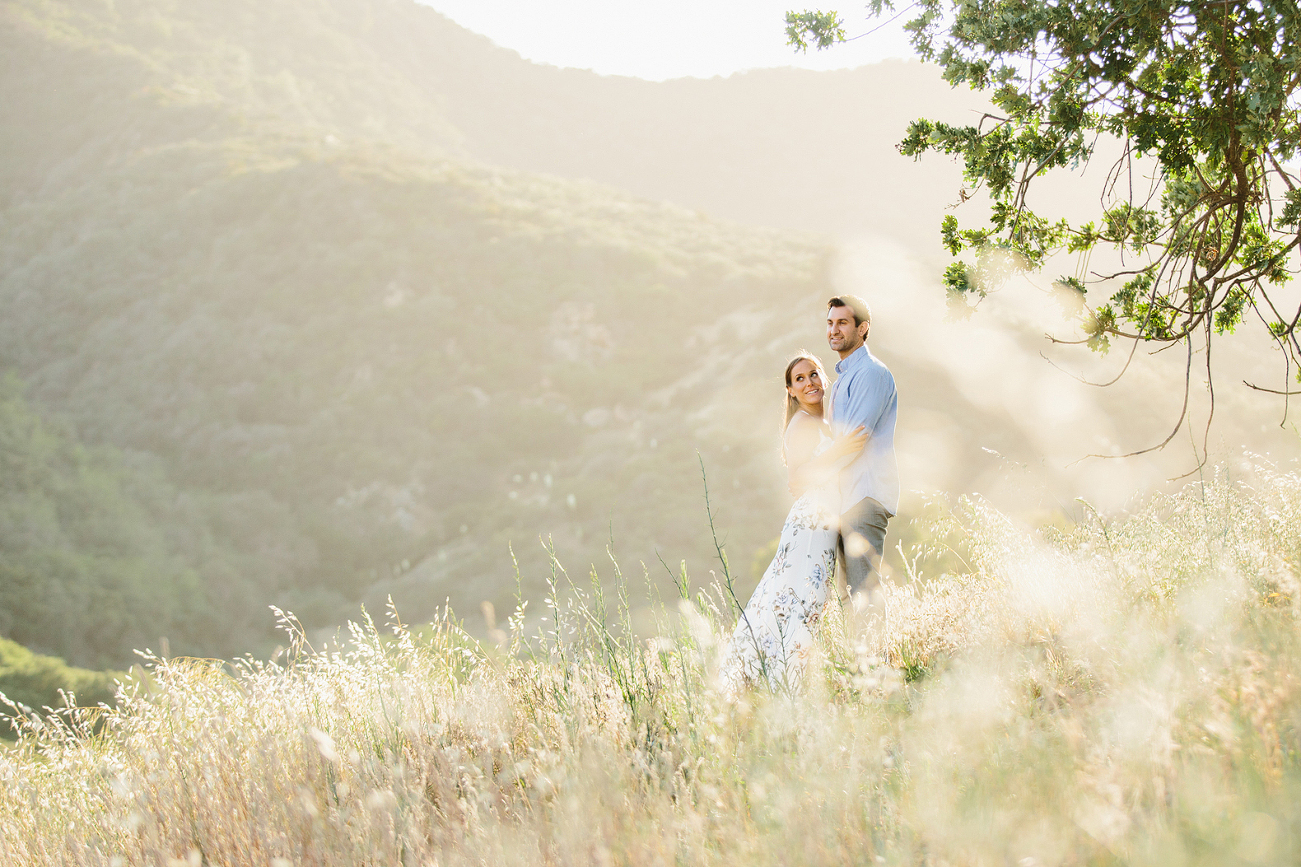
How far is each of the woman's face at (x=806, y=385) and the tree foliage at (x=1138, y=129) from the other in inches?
29.5

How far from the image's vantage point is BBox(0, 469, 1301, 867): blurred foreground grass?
170cm

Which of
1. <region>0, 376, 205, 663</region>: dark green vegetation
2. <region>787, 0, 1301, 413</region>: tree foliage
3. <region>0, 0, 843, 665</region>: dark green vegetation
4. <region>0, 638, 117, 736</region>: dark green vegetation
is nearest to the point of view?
<region>787, 0, 1301, 413</region>: tree foliage

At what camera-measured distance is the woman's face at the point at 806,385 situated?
3846mm

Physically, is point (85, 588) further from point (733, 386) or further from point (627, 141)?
point (627, 141)

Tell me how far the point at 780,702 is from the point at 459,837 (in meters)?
1.03

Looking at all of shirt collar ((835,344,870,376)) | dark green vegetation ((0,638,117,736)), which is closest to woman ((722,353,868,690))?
shirt collar ((835,344,870,376))

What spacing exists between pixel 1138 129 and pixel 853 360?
175 centimetres

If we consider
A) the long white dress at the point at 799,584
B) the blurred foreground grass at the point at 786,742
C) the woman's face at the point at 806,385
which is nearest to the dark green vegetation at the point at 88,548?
the blurred foreground grass at the point at 786,742

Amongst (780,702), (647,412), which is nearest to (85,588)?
(647,412)

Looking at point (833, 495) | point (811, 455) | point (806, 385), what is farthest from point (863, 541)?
point (806, 385)

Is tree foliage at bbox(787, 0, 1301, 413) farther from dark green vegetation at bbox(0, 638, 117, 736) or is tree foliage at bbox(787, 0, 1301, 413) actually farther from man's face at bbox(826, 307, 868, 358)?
dark green vegetation at bbox(0, 638, 117, 736)

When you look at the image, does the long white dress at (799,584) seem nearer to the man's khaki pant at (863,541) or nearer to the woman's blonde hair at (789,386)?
the man's khaki pant at (863,541)

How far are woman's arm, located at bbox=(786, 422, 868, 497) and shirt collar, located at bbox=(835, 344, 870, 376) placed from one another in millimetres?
310

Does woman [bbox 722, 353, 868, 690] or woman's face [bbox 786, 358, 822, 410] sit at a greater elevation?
woman's face [bbox 786, 358, 822, 410]
